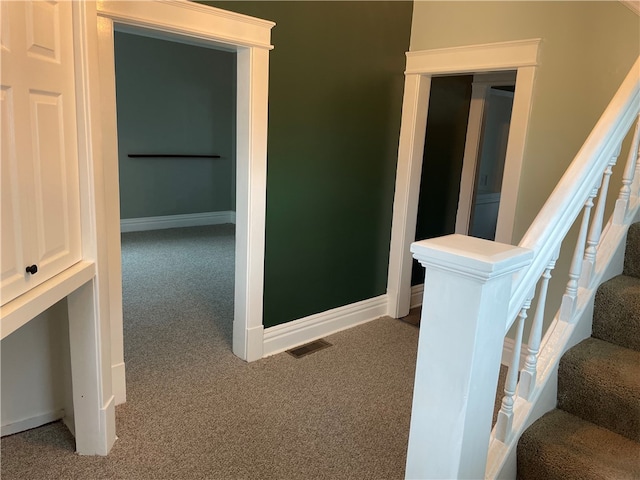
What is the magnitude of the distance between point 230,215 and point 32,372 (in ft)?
16.1

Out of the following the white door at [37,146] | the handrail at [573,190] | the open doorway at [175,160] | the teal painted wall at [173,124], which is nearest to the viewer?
the handrail at [573,190]

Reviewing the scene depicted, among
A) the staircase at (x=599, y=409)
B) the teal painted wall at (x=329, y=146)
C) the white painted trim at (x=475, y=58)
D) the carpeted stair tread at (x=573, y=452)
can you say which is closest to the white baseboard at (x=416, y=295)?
the teal painted wall at (x=329, y=146)

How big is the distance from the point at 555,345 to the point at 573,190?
522 millimetres

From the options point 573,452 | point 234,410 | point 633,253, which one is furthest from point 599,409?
point 234,410

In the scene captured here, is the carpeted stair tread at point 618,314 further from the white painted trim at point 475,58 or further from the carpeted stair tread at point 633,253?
the white painted trim at point 475,58

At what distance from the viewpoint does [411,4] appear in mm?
3305

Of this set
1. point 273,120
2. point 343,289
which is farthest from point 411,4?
point 343,289

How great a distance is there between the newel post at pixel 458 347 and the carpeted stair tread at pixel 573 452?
0.33 m

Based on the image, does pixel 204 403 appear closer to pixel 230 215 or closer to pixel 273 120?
pixel 273 120

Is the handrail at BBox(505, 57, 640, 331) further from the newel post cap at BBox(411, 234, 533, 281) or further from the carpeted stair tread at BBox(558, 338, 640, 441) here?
the carpeted stair tread at BBox(558, 338, 640, 441)

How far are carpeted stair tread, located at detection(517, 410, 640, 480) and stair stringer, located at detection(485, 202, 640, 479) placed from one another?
0.03 meters

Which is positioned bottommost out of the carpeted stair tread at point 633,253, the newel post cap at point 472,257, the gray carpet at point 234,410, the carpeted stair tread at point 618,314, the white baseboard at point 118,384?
the gray carpet at point 234,410

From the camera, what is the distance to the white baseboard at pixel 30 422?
7.00ft

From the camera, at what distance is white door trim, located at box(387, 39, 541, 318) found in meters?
2.80
